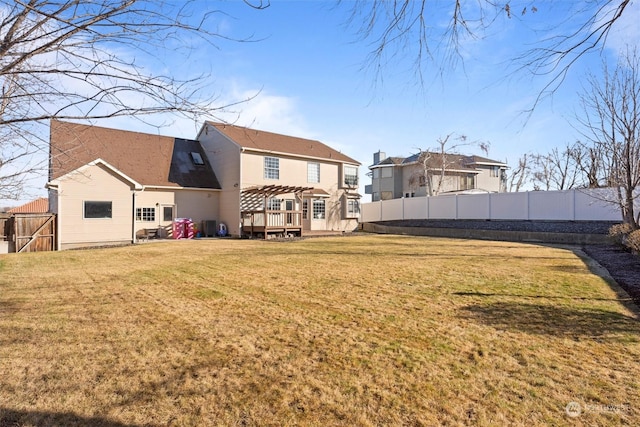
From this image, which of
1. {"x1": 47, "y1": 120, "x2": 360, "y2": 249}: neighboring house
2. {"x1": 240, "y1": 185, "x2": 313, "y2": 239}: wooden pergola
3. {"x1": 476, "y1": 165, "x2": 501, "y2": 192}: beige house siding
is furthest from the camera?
{"x1": 476, "y1": 165, "x2": 501, "y2": 192}: beige house siding

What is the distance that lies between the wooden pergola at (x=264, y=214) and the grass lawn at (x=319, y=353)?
539 inches

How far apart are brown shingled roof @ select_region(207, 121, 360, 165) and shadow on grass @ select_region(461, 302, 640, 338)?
18323 millimetres

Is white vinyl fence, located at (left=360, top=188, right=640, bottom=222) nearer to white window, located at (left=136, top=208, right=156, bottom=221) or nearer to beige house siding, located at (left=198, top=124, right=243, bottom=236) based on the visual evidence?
beige house siding, located at (left=198, top=124, right=243, bottom=236)

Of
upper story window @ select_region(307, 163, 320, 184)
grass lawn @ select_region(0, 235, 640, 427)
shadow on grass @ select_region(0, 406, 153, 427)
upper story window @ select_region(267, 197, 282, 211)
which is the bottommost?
shadow on grass @ select_region(0, 406, 153, 427)

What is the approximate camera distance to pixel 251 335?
14.8ft

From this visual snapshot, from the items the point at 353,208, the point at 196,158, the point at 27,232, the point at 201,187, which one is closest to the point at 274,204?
the point at 201,187

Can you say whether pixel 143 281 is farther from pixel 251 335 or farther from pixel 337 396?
pixel 337 396

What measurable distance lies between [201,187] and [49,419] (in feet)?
67.9

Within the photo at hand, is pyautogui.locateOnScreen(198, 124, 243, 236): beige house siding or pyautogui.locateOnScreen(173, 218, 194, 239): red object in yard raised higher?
pyautogui.locateOnScreen(198, 124, 243, 236): beige house siding

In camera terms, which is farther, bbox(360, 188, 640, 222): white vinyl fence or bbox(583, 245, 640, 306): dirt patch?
bbox(360, 188, 640, 222): white vinyl fence

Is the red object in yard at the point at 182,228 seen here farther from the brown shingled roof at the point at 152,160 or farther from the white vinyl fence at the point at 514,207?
the white vinyl fence at the point at 514,207

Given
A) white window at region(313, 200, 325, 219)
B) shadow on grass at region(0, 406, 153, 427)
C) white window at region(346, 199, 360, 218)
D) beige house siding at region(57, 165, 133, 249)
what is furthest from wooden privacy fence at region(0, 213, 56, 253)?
white window at region(346, 199, 360, 218)

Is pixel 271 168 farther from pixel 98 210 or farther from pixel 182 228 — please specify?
pixel 98 210

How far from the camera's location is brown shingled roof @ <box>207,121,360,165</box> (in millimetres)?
22453
